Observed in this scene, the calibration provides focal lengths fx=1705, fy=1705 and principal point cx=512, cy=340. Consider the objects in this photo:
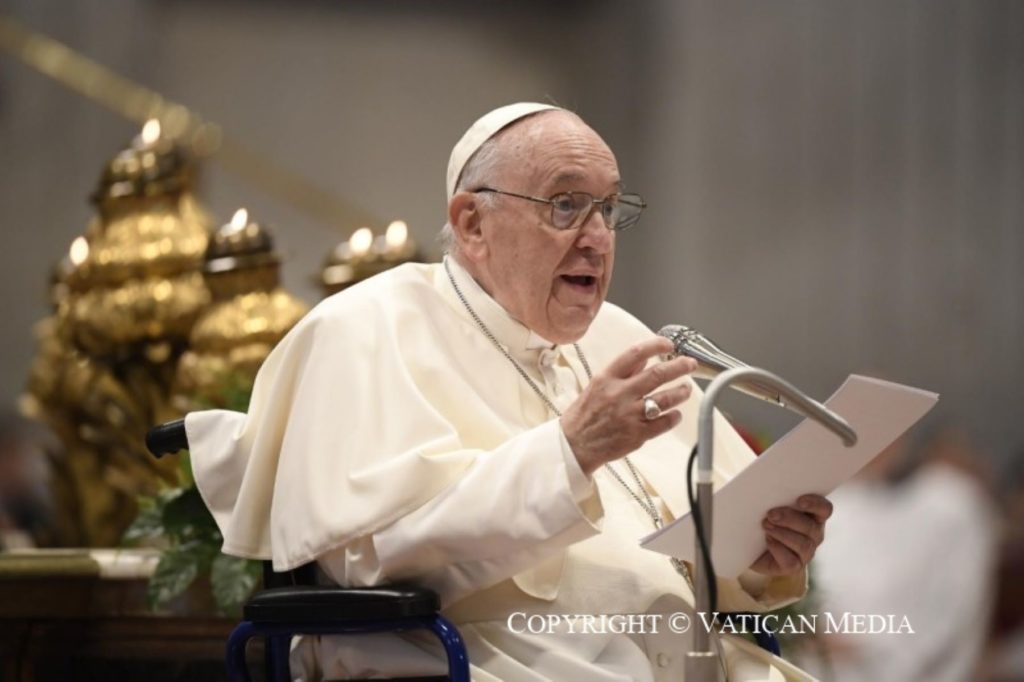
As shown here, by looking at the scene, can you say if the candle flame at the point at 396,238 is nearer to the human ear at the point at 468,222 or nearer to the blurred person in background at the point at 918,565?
the human ear at the point at 468,222

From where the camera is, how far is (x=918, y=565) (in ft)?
25.6

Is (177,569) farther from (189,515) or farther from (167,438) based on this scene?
(167,438)

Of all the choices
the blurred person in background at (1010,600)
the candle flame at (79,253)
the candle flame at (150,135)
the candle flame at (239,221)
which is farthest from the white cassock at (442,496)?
the blurred person in background at (1010,600)

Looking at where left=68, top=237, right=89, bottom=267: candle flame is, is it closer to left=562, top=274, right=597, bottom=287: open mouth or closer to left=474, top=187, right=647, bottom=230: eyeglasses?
left=474, top=187, right=647, bottom=230: eyeglasses

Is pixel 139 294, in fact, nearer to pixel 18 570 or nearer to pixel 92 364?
pixel 92 364

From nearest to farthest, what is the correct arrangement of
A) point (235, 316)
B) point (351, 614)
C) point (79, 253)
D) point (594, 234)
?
point (351, 614), point (594, 234), point (235, 316), point (79, 253)

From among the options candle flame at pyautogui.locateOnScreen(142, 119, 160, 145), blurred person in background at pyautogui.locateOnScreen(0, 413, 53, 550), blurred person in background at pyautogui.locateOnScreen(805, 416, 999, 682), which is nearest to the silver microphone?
candle flame at pyautogui.locateOnScreen(142, 119, 160, 145)

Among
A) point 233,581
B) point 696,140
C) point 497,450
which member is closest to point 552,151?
point 497,450

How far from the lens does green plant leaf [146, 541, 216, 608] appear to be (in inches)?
160

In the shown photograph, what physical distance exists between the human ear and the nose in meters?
0.22

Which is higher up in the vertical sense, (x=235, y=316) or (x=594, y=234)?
(x=594, y=234)

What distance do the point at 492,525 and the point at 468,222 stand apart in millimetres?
811

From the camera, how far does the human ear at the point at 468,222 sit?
3545 mm

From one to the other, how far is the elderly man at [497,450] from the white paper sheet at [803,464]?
0.08 meters
